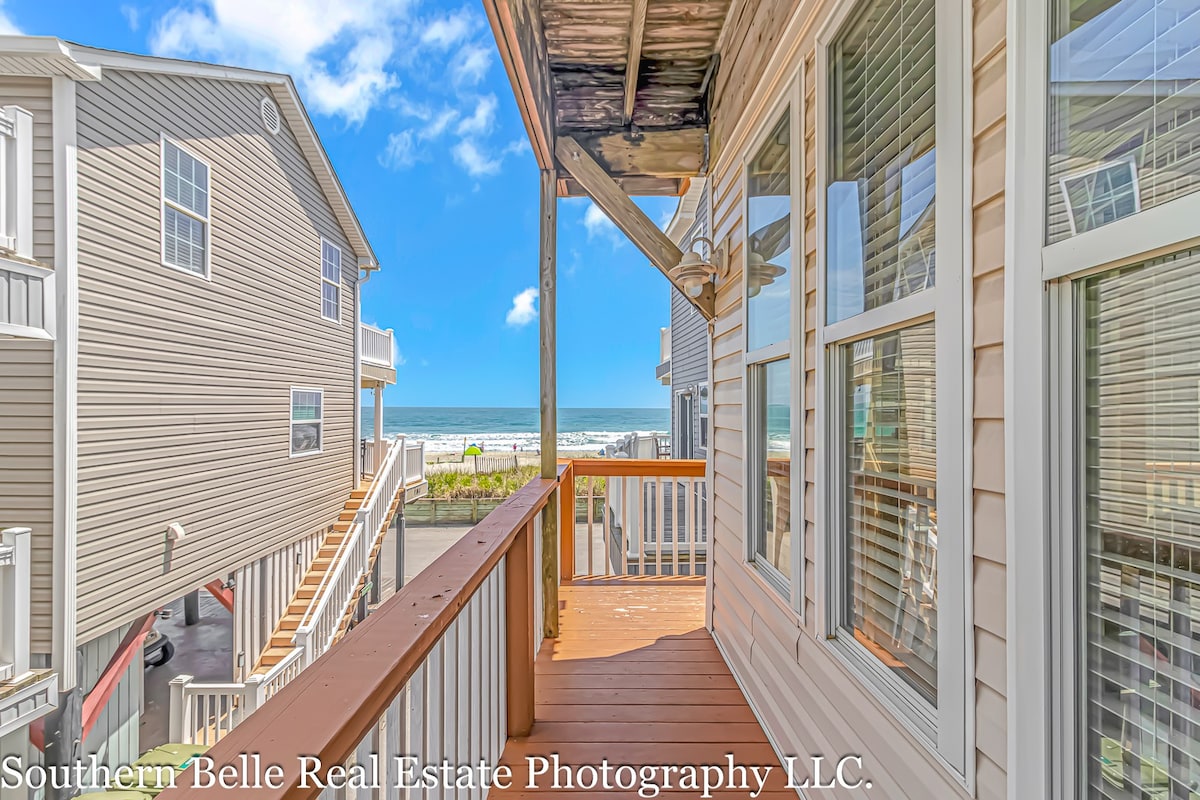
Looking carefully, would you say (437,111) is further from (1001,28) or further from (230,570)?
(1001,28)

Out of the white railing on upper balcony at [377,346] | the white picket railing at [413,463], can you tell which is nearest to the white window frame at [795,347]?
the white picket railing at [413,463]

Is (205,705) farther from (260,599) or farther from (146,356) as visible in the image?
(146,356)

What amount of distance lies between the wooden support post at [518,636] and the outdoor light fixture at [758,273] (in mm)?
1380

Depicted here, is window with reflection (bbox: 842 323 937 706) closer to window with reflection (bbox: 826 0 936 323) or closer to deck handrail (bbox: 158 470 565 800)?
window with reflection (bbox: 826 0 936 323)

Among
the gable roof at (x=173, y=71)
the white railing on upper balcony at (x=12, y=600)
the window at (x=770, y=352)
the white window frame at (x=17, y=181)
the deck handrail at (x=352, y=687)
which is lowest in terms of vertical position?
the white railing on upper balcony at (x=12, y=600)

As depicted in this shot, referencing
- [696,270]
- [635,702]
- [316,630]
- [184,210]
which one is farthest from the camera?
[316,630]

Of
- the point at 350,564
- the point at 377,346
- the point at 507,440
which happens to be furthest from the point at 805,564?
the point at 507,440

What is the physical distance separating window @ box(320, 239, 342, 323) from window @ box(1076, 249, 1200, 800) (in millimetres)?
8878

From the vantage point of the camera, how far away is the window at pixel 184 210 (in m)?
5.31

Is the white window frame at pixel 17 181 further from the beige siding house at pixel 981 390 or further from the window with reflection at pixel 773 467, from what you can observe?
the window with reflection at pixel 773 467

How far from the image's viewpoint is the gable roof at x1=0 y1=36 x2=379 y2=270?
4.05 meters

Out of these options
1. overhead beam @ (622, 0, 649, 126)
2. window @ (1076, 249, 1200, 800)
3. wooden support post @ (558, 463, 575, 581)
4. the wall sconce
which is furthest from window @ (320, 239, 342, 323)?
window @ (1076, 249, 1200, 800)

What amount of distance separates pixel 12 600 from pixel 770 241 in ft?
18.6

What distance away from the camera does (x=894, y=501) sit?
134 cm
